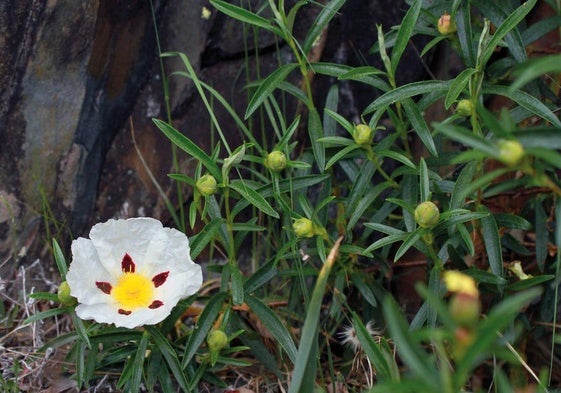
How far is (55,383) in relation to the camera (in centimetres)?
225

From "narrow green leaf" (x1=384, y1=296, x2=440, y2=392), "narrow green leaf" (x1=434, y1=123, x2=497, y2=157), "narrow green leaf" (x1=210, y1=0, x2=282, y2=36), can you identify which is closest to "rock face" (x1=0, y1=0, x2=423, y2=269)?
"narrow green leaf" (x1=210, y1=0, x2=282, y2=36)

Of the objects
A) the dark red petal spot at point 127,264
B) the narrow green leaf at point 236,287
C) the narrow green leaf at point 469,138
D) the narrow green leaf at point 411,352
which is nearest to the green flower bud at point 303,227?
the narrow green leaf at point 236,287

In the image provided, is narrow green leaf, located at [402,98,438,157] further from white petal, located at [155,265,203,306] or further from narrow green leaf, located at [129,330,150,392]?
narrow green leaf, located at [129,330,150,392]

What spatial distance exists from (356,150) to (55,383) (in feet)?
3.40

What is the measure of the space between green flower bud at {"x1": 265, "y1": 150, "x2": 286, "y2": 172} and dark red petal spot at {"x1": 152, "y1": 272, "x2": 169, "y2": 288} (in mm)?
374

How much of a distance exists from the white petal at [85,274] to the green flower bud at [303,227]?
0.48m

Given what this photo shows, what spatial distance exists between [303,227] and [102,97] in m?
0.83

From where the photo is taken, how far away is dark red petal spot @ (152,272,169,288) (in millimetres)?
2076

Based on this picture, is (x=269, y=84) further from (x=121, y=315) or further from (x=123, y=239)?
(x=121, y=315)

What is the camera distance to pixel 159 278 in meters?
2.09

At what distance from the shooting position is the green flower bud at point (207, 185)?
1978mm

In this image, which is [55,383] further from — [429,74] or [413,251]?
[429,74]

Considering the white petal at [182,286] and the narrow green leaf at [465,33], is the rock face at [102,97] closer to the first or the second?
the narrow green leaf at [465,33]

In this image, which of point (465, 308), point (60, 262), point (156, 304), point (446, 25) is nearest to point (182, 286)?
point (156, 304)
